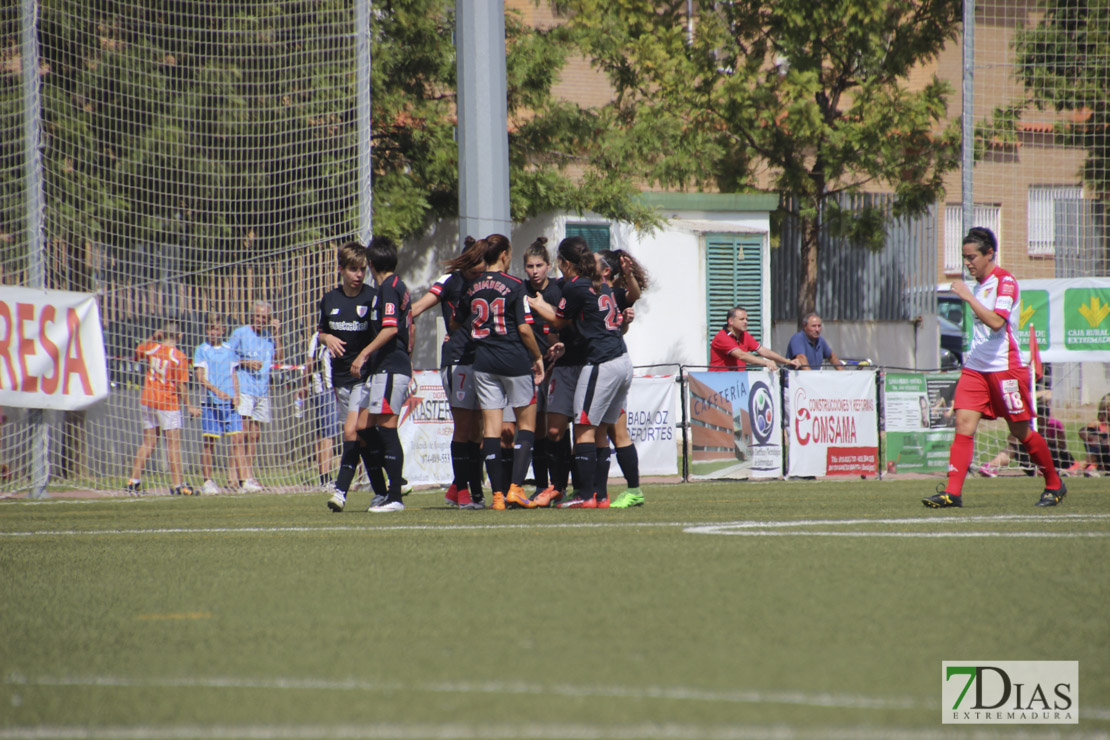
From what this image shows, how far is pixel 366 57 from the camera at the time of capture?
14375 millimetres

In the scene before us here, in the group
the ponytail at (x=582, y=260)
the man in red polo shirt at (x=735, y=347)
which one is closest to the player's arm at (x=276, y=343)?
the man in red polo shirt at (x=735, y=347)

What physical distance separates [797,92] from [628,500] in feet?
55.8

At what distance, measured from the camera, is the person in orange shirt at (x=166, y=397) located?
45.9ft

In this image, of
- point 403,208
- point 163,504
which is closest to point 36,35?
point 163,504

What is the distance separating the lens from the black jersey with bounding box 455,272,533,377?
30.8 ft

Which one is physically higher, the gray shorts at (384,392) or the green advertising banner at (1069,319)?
the green advertising banner at (1069,319)

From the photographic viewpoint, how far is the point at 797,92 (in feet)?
82.6

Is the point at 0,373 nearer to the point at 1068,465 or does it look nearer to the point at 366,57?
the point at 366,57

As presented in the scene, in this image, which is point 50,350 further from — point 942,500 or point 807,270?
point 807,270

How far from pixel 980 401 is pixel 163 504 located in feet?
23.0

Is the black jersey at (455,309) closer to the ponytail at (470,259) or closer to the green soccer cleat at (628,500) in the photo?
the ponytail at (470,259)

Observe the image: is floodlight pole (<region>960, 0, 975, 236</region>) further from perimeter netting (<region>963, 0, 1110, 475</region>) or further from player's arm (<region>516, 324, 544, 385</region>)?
player's arm (<region>516, 324, 544, 385</region>)

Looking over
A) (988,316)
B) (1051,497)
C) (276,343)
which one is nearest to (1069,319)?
(1051,497)

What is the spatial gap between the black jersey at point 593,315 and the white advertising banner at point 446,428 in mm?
4308
